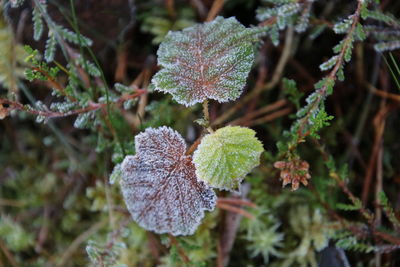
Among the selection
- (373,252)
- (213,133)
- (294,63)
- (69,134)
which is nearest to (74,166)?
(69,134)

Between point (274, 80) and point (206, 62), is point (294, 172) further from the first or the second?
point (274, 80)

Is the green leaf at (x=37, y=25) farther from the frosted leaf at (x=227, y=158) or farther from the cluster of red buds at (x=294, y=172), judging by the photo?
the cluster of red buds at (x=294, y=172)

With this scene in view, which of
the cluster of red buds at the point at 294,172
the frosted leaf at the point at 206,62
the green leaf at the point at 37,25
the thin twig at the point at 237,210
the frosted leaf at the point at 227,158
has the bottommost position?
the thin twig at the point at 237,210

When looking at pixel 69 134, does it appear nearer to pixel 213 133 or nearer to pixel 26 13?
pixel 26 13

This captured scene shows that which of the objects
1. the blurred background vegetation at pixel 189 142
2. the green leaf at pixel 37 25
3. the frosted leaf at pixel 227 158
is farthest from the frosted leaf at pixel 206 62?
the green leaf at pixel 37 25

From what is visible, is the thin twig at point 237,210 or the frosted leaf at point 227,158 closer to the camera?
the frosted leaf at point 227,158

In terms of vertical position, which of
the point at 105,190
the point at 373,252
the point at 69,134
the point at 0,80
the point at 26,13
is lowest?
the point at 373,252

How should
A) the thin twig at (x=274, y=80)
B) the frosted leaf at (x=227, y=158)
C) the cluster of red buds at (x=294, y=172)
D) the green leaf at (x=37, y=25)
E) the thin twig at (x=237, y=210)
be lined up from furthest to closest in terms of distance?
the thin twig at (x=274, y=80)
the thin twig at (x=237, y=210)
the green leaf at (x=37, y=25)
the cluster of red buds at (x=294, y=172)
the frosted leaf at (x=227, y=158)

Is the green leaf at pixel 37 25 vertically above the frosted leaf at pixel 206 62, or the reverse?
the green leaf at pixel 37 25
